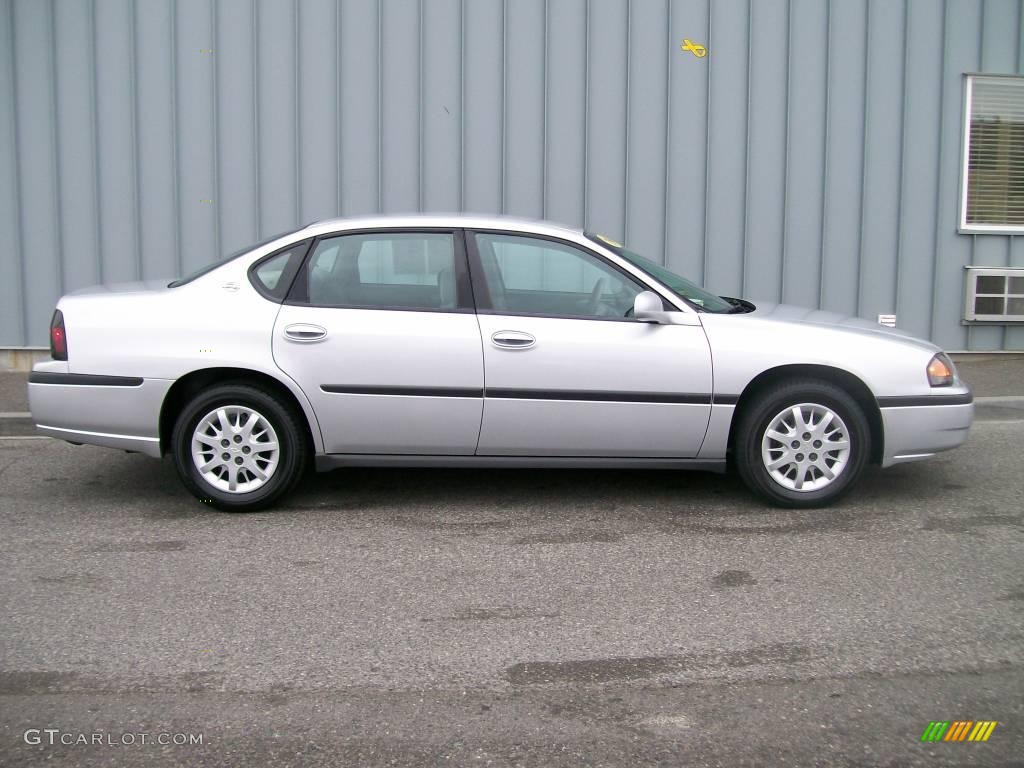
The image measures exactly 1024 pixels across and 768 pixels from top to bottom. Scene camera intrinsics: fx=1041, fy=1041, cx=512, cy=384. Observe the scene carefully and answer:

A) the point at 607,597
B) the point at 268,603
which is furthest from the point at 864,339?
the point at 268,603

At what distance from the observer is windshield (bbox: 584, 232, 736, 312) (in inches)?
215

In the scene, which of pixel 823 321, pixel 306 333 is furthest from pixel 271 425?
pixel 823 321

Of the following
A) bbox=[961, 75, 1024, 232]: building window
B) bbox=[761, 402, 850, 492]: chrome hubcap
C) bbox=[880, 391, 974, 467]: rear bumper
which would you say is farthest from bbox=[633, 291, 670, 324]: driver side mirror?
bbox=[961, 75, 1024, 232]: building window

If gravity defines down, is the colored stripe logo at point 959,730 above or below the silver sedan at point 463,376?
below

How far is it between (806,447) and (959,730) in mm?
2329

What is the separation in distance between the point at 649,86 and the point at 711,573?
5.91m

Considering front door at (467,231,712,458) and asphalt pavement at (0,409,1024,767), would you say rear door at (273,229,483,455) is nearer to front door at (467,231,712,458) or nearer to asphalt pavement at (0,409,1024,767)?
front door at (467,231,712,458)

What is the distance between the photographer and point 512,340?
5.18 metres

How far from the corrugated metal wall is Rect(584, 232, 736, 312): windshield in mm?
3607

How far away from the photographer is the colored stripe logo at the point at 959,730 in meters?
3.06

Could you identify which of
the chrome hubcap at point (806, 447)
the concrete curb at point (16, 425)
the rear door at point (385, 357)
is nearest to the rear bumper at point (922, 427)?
the chrome hubcap at point (806, 447)

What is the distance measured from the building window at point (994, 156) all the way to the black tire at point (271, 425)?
704cm

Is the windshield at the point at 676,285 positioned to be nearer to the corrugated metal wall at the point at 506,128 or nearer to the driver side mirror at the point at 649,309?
the driver side mirror at the point at 649,309

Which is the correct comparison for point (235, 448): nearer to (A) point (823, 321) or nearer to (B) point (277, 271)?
(B) point (277, 271)
